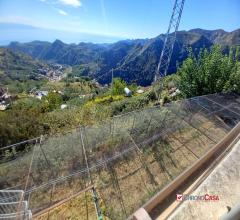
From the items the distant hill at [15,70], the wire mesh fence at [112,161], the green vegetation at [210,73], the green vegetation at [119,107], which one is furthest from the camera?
the distant hill at [15,70]

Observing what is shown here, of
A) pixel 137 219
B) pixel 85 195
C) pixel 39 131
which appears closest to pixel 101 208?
pixel 85 195

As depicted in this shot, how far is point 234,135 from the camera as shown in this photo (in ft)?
26.2

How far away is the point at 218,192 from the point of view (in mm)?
5039

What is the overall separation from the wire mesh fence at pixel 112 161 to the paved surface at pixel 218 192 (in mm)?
1379

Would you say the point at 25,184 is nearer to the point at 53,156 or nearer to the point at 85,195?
the point at 53,156

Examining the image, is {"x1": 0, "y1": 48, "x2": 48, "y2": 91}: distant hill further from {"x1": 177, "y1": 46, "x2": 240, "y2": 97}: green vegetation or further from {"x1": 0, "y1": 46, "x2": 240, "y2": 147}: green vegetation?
{"x1": 177, "y1": 46, "x2": 240, "y2": 97}: green vegetation

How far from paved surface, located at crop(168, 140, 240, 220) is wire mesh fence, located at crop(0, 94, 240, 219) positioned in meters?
1.38

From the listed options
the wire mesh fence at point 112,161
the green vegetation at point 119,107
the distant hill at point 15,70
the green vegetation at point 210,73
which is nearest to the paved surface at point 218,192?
the wire mesh fence at point 112,161

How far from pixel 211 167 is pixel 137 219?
9.99 feet

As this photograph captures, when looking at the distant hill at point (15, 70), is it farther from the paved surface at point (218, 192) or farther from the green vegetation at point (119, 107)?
the paved surface at point (218, 192)

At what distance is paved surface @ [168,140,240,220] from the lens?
446 cm

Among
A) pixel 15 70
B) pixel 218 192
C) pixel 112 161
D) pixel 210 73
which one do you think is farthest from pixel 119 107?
pixel 15 70

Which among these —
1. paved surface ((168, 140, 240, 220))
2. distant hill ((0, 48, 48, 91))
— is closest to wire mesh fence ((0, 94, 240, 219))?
paved surface ((168, 140, 240, 220))

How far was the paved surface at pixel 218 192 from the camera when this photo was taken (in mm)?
4457
